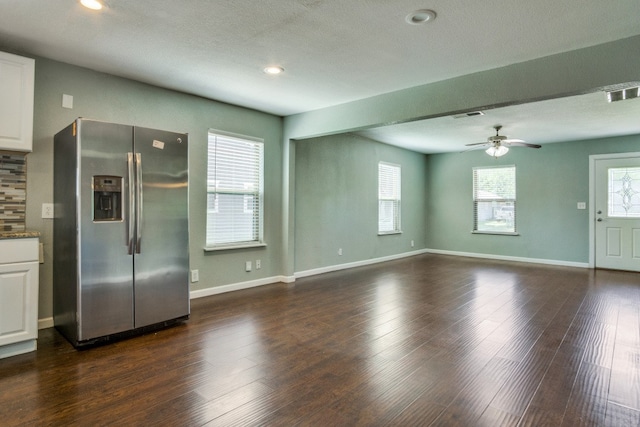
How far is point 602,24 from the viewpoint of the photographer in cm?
249

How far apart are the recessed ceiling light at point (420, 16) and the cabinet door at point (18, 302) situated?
338 centimetres

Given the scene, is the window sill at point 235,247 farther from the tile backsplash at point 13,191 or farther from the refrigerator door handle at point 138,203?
the tile backsplash at point 13,191

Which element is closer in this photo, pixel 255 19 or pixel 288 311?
pixel 255 19

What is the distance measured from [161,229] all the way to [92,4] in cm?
179

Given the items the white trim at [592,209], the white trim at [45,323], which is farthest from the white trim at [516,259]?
the white trim at [45,323]

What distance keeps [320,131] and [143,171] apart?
7.97ft

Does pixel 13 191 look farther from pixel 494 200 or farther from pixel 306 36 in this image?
pixel 494 200

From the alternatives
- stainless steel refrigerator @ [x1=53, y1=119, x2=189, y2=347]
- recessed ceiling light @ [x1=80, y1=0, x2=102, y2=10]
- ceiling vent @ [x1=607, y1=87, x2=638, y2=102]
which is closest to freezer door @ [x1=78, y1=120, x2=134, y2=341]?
stainless steel refrigerator @ [x1=53, y1=119, x2=189, y2=347]

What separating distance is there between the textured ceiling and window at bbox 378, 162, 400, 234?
3846 mm

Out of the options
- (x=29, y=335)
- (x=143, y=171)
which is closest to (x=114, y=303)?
(x=29, y=335)

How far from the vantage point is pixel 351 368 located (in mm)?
2488

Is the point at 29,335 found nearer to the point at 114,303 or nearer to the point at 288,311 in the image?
the point at 114,303

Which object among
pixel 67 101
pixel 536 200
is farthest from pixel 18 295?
pixel 536 200

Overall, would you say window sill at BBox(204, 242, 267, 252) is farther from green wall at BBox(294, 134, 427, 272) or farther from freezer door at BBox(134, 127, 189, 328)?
freezer door at BBox(134, 127, 189, 328)
